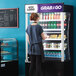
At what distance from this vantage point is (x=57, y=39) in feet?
17.2

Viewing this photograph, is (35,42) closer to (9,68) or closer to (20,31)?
(9,68)

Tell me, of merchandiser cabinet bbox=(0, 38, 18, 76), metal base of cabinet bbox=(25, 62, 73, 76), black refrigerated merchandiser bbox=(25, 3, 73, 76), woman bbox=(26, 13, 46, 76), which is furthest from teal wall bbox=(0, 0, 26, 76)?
woman bbox=(26, 13, 46, 76)

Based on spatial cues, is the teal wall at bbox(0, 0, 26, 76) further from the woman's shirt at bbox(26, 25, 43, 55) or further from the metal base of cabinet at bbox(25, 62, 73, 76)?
the woman's shirt at bbox(26, 25, 43, 55)

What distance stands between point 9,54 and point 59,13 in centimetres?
187

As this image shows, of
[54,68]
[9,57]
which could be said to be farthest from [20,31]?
[54,68]

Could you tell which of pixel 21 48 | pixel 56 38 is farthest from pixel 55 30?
pixel 21 48

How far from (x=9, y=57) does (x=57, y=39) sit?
154 cm

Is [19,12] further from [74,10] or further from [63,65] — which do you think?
[63,65]

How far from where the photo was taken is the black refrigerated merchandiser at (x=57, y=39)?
4.99 m

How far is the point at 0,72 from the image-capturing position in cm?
542

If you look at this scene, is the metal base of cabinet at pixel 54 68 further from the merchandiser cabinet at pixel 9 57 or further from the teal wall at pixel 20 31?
the teal wall at pixel 20 31

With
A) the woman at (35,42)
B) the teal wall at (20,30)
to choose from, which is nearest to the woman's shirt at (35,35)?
the woman at (35,42)

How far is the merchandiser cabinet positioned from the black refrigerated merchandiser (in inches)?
22.1

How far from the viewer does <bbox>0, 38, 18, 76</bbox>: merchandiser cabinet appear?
546cm
